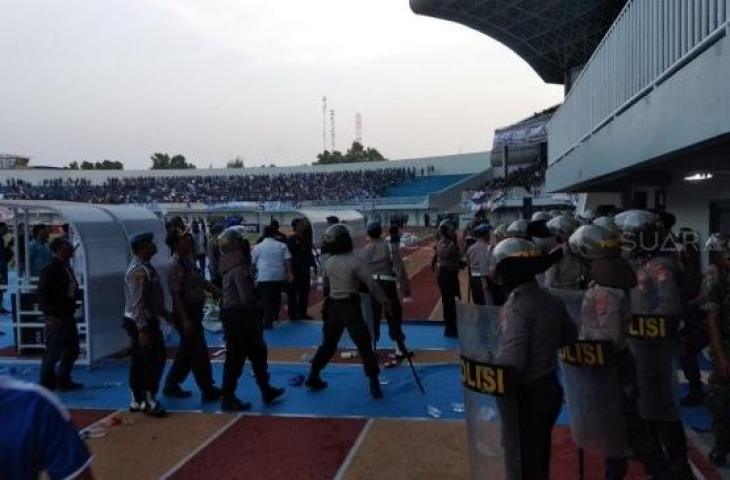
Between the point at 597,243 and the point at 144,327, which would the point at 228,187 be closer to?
the point at 144,327

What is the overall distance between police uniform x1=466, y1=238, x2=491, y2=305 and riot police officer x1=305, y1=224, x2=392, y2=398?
136 inches

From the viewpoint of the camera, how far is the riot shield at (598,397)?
4348mm

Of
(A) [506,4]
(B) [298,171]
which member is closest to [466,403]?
(A) [506,4]

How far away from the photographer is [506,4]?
37844 millimetres

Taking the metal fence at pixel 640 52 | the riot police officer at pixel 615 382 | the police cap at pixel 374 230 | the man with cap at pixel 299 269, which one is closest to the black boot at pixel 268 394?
the police cap at pixel 374 230

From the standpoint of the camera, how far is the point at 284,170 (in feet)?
266

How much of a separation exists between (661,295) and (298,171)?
76.5 m

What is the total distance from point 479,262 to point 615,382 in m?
7.02

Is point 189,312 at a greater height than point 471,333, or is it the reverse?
point 471,333

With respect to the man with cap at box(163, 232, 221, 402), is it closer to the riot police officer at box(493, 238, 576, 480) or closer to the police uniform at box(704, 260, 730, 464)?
the riot police officer at box(493, 238, 576, 480)

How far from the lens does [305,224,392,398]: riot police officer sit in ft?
25.9

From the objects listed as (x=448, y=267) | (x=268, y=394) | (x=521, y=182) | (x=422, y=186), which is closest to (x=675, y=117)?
(x=268, y=394)

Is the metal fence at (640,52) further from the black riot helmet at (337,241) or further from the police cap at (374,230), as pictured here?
the black riot helmet at (337,241)

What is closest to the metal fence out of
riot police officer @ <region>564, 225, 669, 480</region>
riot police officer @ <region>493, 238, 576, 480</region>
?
riot police officer @ <region>564, 225, 669, 480</region>
